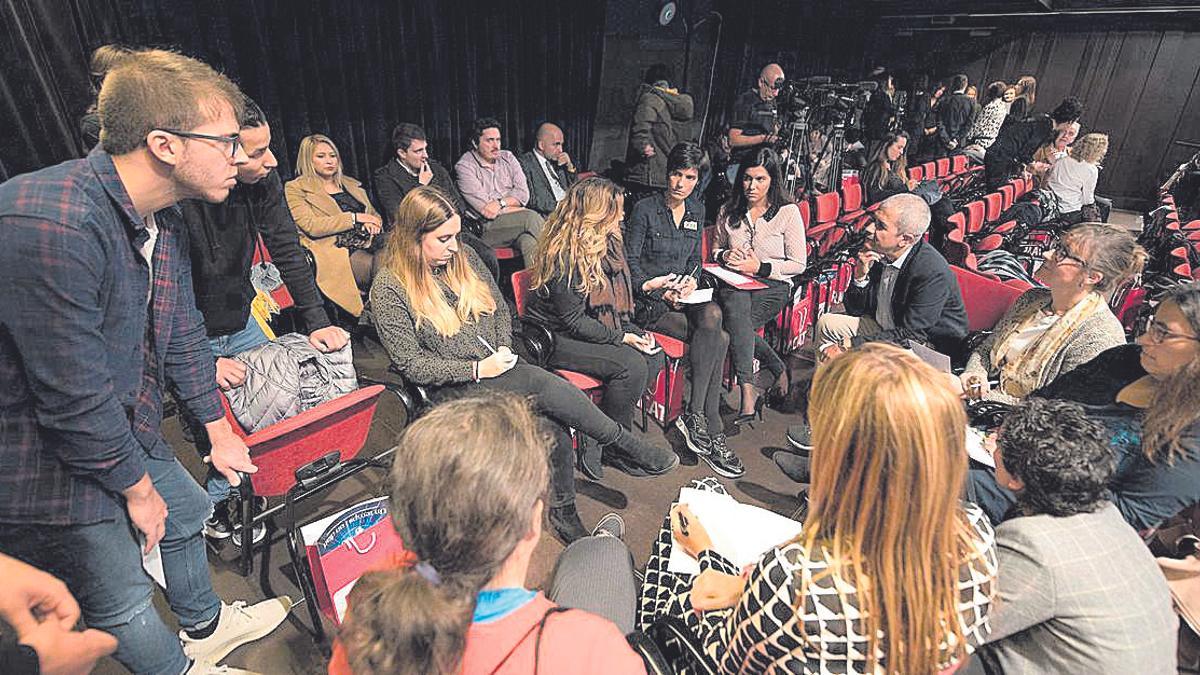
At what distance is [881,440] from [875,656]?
14.5 inches

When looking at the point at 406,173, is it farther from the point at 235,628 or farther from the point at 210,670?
the point at 210,670

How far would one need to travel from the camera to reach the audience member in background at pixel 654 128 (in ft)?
16.1

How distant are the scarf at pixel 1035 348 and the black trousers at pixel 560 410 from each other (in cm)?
161

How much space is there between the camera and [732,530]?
1.61 m

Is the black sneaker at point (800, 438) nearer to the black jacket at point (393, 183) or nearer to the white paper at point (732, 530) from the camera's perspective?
the white paper at point (732, 530)

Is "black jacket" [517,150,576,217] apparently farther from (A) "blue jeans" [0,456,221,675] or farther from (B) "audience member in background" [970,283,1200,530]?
(B) "audience member in background" [970,283,1200,530]

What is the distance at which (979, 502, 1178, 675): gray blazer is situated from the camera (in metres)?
1.15

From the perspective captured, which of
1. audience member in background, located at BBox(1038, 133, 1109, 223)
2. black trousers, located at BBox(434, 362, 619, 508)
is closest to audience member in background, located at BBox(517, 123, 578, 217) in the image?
black trousers, located at BBox(434, 362, 619, 508)

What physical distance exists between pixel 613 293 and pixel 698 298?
1.46 ft

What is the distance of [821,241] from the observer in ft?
15.3

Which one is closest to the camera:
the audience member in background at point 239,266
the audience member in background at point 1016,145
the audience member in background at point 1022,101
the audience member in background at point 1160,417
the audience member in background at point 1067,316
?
the audience member in background at point 1160,417

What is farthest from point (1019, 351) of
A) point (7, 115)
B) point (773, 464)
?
point (7, 115)

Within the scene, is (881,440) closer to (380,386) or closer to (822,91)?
(380,386)

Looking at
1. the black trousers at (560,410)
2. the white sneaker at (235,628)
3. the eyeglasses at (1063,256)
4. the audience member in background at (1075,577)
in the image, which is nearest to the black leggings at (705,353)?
the black trousers at (560,410)
